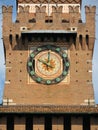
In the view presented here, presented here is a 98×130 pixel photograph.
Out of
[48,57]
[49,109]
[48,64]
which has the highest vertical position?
[48,57]

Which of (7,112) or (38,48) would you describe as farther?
(38,48)

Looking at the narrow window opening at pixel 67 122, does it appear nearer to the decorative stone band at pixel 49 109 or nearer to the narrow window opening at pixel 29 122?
the decorative stone band at pixel 49 109

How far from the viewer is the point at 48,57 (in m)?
57.6

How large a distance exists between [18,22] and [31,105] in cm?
678

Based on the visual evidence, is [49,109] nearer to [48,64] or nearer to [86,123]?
[86,123]

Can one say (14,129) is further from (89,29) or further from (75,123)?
(89,29)

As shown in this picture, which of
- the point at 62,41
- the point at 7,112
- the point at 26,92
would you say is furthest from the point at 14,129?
the point at 62,41

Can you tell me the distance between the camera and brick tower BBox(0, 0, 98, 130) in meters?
56.4

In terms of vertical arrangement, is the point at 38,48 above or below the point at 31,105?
above

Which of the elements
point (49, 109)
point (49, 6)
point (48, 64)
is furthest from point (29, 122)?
point (49, 6)

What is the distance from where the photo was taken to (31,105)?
54.9 m

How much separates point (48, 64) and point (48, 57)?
0.52 m

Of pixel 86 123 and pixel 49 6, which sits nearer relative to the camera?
pixel 86 123

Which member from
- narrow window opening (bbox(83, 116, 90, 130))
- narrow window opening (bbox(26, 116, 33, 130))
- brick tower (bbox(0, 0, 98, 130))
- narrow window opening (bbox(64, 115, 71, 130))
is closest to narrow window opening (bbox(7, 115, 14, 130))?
narrow window opening (bbox(26, 116, 33, 130))
